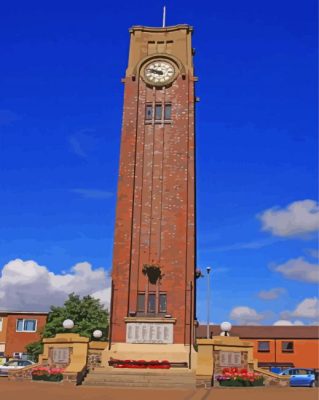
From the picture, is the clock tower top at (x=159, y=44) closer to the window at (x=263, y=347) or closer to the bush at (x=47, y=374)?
the bush at (x=47, y=374)

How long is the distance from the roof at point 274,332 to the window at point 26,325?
21.1 m

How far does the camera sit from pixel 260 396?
23.0 metres

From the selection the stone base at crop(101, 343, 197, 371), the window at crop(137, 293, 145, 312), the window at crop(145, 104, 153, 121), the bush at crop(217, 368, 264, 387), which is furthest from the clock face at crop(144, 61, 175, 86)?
the bush at crop(217, 368, 264, 387)

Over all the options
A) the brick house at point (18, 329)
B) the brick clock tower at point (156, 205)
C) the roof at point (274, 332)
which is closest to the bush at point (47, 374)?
the brick clock tower at point (156, 205)

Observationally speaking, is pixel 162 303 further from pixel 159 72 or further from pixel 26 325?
pixel 26 325

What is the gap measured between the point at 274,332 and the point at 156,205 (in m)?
35.4

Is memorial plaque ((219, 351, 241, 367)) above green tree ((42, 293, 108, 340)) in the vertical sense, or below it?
below

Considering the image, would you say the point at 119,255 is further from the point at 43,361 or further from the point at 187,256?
the point at 43,361

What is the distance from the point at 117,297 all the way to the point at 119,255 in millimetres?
3189

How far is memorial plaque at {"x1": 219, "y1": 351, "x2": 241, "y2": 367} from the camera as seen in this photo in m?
31.1

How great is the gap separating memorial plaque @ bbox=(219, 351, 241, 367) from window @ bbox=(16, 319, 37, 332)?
3277cm

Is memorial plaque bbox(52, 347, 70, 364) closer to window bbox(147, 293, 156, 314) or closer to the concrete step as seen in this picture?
the concrete step

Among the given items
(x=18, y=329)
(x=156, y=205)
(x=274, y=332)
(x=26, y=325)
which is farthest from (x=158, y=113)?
(x=274, y=332)

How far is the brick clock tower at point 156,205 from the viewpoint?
37906mm
